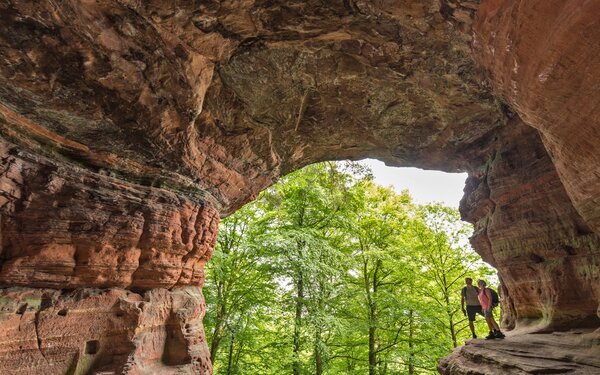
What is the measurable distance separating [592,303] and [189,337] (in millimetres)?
8964

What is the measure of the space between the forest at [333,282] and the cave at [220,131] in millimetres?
3674

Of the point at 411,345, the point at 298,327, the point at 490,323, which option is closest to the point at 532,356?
the point at 490,323

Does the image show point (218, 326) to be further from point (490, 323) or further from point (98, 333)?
point (490, 323)

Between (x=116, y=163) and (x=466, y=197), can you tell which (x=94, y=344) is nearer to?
(x=116, y=163)

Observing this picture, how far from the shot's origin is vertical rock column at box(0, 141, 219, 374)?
5.30 m

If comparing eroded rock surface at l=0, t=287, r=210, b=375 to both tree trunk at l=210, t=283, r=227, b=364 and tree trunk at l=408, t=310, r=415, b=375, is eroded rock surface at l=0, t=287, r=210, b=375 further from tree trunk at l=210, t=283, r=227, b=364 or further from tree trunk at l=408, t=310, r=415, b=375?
tree trunk at l=408, t=310, r=415, b=375

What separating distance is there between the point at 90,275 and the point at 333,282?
981 cm

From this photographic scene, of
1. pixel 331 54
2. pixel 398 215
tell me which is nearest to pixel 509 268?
pixel 398 215

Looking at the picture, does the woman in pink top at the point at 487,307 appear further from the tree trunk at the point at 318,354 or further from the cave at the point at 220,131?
the tree trunk at the point at 318,354

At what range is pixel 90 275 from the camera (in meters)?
6.07

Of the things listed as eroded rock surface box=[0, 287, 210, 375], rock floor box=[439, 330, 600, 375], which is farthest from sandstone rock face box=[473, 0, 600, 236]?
eroded rock surface box=[0, 287, 210, 375]

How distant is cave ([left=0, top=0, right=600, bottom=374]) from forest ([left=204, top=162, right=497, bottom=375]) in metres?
3.67

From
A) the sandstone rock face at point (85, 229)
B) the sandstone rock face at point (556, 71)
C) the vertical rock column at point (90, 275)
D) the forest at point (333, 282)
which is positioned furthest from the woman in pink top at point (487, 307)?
the sandstone rock face at point (85, 229)

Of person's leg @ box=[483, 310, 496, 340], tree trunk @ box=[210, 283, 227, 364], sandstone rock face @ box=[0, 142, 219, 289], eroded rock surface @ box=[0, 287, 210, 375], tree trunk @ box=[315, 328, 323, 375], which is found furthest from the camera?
tree trunk @ box=[210, 283, 227, 364]
